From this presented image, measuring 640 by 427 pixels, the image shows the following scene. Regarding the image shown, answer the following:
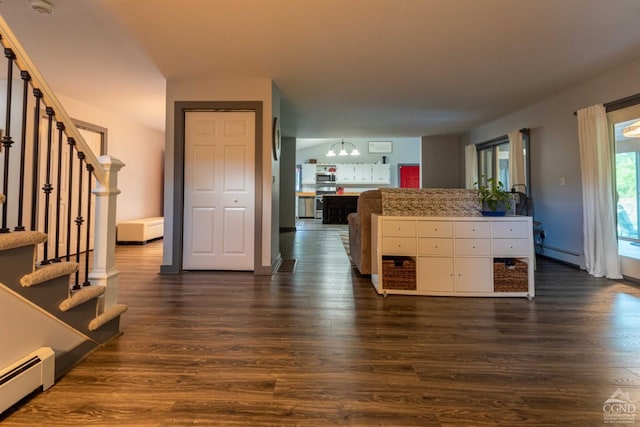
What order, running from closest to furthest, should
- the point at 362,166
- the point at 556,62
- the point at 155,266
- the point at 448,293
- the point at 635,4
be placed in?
the point at 635,4
the point at 448,293
the point at 556,62
the point at 155,266
the point at 362,166

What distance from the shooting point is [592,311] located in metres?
2.36

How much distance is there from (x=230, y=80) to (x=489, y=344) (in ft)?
11.9

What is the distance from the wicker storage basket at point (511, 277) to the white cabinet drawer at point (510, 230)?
27 centimetres

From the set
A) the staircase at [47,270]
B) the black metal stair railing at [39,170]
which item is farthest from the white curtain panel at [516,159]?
the black metal stair railing at [39,170]

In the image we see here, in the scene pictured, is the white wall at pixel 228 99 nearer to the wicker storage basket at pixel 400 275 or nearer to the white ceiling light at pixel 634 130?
the wicker storage basket at pixel 400 275

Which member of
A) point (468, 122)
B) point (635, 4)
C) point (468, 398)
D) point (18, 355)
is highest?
point (468, 122)

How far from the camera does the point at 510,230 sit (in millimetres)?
2678

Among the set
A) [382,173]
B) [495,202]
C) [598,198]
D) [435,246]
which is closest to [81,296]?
[435,246]

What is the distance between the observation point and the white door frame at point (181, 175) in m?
3.52

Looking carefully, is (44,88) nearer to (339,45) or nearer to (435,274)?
(339,45)

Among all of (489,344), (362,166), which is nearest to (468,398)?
(489,344)

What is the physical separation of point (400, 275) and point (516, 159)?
3.55 metres

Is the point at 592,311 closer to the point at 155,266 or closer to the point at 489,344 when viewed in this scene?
the point at 489,344

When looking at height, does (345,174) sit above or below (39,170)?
above
